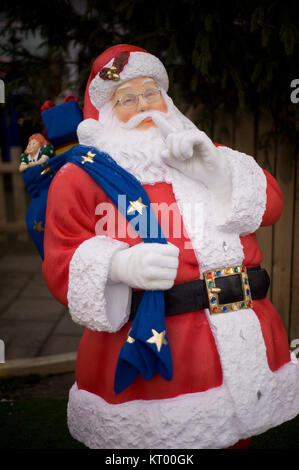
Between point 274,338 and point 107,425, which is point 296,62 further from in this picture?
point 107,425

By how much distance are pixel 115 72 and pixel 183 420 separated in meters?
1.27

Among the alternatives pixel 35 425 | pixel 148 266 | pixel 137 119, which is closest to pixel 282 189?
pixel 137 119

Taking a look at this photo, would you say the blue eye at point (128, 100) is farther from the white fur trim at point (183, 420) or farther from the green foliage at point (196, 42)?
the white fur trim at point (183, 420)

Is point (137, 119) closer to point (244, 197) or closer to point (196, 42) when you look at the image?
point (244, 197)

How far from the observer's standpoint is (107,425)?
5.58 ft

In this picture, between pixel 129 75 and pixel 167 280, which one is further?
pixel 129 75

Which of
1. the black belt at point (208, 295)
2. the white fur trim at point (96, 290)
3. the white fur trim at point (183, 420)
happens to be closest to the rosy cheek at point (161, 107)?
the white fur trim at point (96, 290)

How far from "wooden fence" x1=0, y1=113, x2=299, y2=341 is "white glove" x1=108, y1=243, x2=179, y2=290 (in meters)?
1.92

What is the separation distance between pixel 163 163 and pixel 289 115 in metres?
1.67

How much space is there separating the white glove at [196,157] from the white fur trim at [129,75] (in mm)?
199

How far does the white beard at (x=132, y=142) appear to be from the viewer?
1.75 m

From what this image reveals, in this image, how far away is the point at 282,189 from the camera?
131 inches

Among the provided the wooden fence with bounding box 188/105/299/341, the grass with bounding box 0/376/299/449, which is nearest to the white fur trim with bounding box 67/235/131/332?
the grass with bounding box 0/376/299/449

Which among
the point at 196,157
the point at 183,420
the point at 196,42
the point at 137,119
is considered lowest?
the point at 183,420
